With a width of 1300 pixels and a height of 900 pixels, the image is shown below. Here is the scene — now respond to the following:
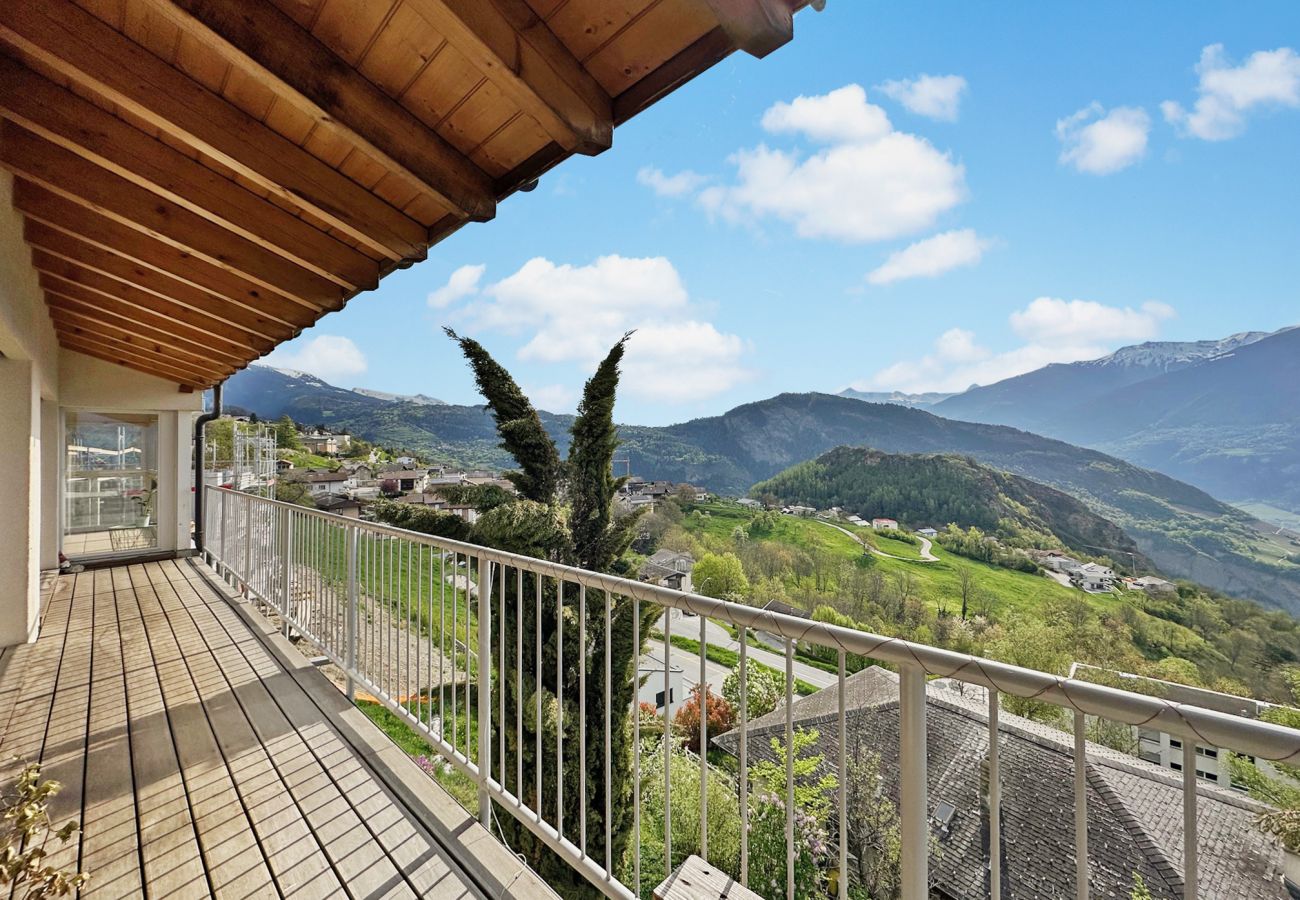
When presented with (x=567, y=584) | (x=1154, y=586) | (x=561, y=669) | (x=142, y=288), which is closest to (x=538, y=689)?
(x=561, y=669)

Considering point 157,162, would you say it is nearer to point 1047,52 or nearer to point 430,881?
point 430,881

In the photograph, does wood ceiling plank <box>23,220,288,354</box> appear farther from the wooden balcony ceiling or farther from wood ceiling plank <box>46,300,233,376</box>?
→ wood ceiling plank <box>46,300,233,376</box>

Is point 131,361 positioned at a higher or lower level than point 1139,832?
higher

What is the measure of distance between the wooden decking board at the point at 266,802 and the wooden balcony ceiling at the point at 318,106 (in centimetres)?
230

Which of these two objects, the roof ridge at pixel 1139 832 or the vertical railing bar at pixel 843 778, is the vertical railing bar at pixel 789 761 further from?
the roof ridge at pixel 1139 832

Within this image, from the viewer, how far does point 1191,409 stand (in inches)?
3287

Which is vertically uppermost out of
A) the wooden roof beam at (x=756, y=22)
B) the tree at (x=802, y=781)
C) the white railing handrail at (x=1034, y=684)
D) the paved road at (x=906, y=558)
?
the wooden roof beam at (x=756, y=22)

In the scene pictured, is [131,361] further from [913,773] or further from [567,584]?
[913,773]

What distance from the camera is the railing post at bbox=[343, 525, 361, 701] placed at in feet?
10.2

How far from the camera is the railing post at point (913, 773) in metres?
1.07

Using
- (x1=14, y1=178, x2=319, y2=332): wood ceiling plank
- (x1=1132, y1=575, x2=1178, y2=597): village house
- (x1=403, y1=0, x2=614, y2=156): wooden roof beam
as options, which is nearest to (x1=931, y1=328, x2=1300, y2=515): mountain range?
(x1=1132, y1=575, x2=1178, y2=597): village house

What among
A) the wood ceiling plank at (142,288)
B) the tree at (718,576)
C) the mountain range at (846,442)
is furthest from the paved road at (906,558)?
the wood ceiling plank at (142,288)

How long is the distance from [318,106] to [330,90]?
83mm

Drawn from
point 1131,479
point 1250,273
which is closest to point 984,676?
point 1131,479
